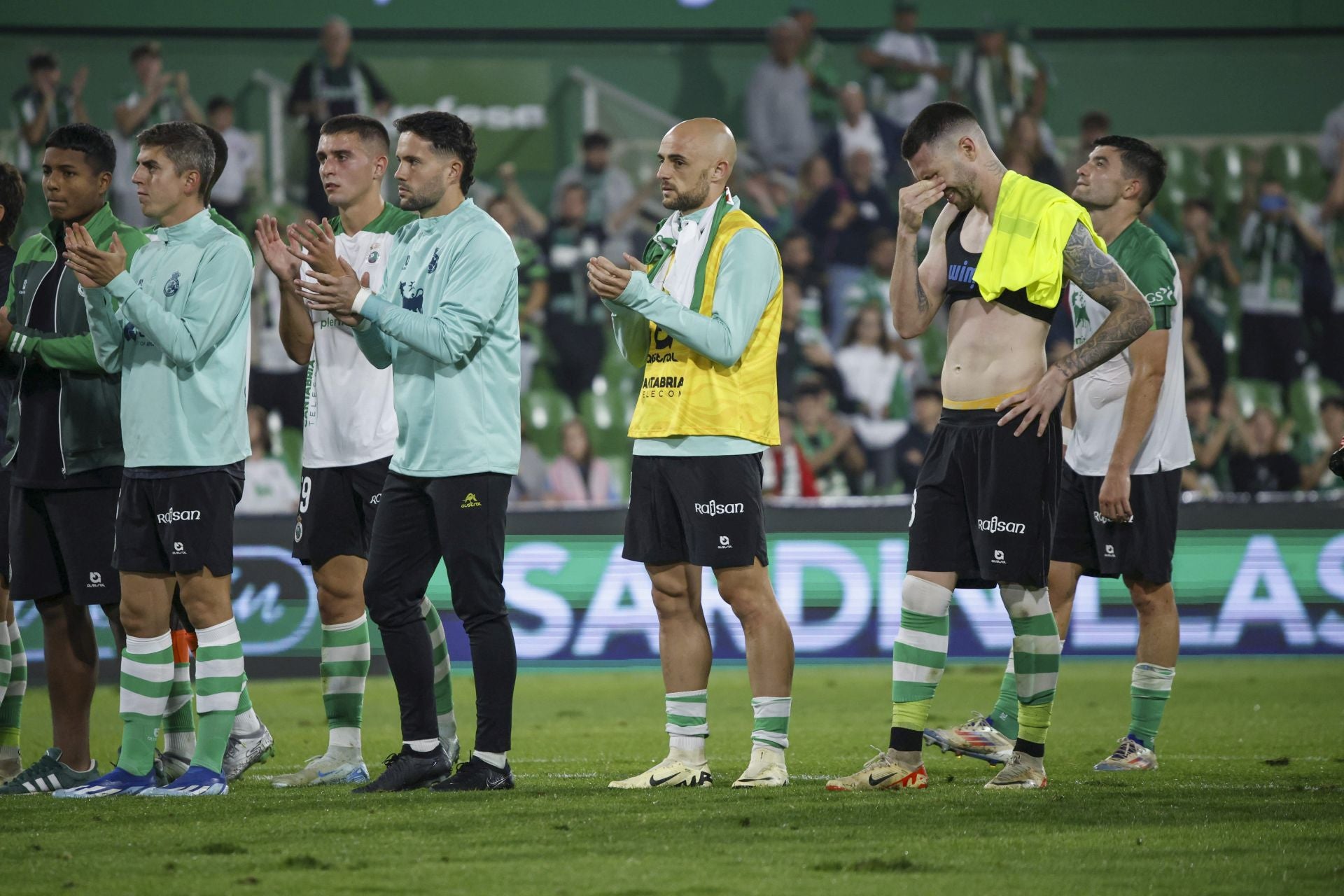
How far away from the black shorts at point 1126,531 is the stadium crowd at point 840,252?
21.1 feet

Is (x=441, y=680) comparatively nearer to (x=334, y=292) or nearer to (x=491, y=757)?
(x=491, y=757)

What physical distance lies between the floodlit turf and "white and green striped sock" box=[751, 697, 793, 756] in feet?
0.61

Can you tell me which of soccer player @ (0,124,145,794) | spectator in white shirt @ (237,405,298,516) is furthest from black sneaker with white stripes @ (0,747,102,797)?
spectator in white shirt @ (237,405,298,516)

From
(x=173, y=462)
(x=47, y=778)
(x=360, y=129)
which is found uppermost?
(x=360, y=129)

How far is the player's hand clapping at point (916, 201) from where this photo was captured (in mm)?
5629

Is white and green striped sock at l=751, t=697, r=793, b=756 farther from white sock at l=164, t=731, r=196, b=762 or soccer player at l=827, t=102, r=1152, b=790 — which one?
white sock at l=164, t=731, r=196, b=762

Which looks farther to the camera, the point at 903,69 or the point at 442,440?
the point at 903,69

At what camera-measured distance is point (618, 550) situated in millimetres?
11328

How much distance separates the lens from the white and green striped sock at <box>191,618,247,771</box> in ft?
18.8

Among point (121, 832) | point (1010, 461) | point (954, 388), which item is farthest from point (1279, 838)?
point (121, 832)

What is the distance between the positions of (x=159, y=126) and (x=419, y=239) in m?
1.05

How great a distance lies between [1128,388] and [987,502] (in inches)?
66.5

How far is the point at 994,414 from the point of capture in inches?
225

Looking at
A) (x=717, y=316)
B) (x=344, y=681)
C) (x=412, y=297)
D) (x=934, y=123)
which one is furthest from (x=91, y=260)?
(x=934, y=123)
